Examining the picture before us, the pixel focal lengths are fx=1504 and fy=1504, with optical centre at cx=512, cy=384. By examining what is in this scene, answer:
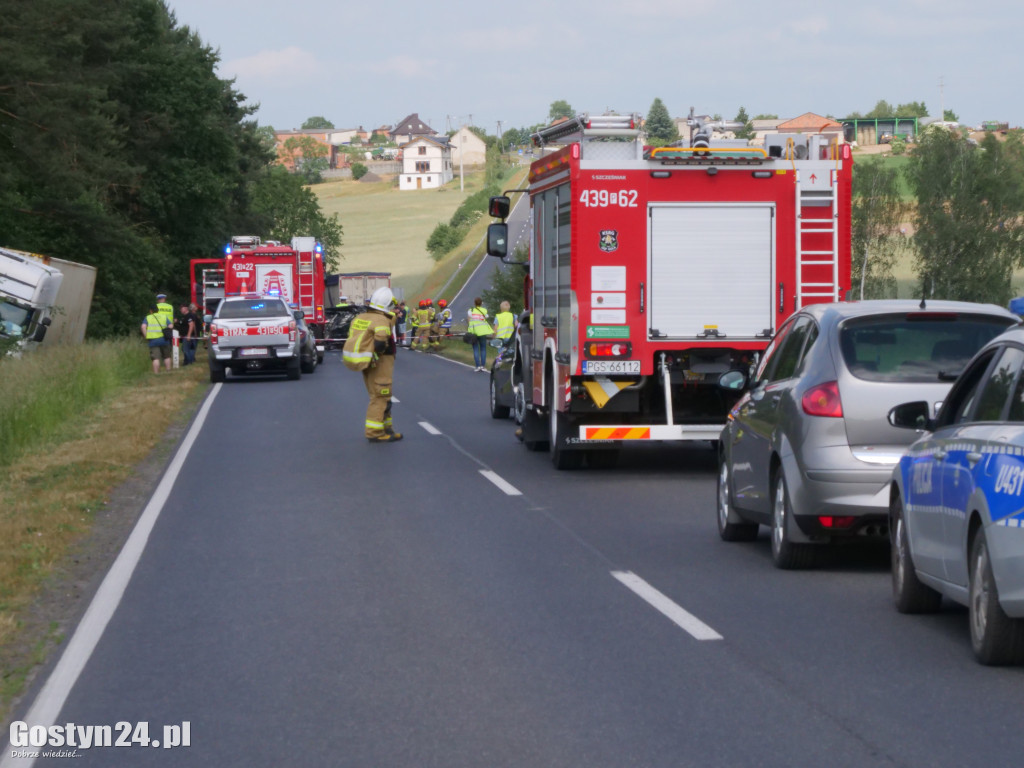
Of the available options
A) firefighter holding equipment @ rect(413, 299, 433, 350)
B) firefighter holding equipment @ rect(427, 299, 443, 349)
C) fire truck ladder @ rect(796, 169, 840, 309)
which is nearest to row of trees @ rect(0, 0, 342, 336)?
firefighter holding equipment @ rect(413, 299, 433, 350)

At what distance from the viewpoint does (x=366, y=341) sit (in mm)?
18750

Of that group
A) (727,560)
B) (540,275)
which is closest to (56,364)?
(540,275)

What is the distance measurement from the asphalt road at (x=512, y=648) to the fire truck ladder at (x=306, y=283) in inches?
1142

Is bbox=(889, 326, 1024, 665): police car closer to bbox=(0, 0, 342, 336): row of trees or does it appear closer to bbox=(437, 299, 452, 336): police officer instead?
bbox=(0, 0, 342, 336): row of trees

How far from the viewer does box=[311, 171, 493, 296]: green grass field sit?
404ft

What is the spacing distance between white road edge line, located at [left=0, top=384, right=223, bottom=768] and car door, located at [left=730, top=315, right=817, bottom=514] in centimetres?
413

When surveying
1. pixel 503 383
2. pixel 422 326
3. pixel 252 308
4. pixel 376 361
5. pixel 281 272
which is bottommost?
pixel 503 383

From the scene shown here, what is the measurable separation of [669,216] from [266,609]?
7.48 metres

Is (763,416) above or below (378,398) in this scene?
above

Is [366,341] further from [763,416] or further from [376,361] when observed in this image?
[763,416]

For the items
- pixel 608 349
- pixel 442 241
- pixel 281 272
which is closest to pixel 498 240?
pixel 608 349

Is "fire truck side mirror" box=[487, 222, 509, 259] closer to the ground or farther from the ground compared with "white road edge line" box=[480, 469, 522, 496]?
farther from the ground

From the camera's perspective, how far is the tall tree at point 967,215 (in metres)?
85.2

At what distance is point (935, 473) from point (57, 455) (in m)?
11.9
